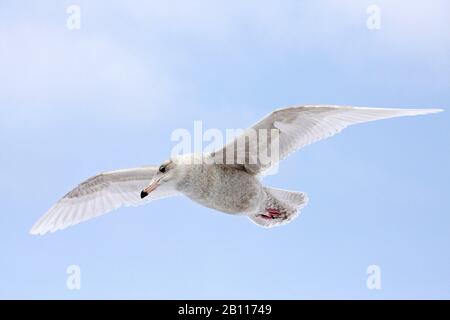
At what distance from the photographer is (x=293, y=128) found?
33.3 feet

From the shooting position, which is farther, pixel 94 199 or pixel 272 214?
pixel 94 199

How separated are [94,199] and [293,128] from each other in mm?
3735

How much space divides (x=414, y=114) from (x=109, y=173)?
16.3 ft

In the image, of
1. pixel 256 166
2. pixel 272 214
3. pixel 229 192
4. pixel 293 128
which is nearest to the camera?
pixel 293 128

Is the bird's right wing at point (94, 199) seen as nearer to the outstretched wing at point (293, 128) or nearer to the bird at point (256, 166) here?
the bird at point (256, 166)

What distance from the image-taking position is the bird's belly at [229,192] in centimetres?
1013

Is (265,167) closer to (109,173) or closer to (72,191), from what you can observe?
(109,173)

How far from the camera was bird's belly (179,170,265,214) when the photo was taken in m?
10.1

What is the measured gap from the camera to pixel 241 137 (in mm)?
10156

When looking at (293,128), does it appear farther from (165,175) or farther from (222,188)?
(165,175)

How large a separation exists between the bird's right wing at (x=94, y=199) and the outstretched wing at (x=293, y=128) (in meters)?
1.93

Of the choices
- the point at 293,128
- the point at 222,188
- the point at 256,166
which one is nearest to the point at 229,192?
the point at 222,188

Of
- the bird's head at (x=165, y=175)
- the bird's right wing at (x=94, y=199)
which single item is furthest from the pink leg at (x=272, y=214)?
the bird's right wing at (x=94, y=199)

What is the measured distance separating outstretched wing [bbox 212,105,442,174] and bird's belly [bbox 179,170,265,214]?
23 centimetres
